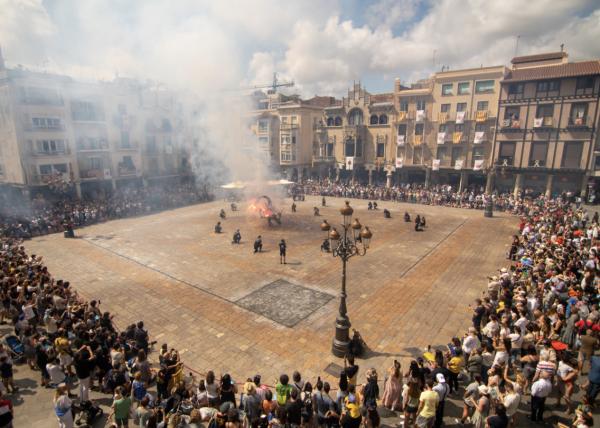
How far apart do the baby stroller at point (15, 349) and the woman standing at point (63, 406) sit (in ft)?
13.9

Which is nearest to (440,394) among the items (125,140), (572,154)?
(572,154)

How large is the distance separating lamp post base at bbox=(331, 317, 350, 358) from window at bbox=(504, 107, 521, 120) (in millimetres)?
36296

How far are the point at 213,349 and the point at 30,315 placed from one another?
19.4 feet

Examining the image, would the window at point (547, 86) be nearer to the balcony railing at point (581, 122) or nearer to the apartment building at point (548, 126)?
the apartment building at point (548, 126)

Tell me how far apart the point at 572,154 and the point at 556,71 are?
8463 mm

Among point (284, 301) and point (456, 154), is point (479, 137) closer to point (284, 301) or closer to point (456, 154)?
point (456, 154)

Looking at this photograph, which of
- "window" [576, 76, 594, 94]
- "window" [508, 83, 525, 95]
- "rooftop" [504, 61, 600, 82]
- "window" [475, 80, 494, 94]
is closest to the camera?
"window" [576, 76, 594, 94]

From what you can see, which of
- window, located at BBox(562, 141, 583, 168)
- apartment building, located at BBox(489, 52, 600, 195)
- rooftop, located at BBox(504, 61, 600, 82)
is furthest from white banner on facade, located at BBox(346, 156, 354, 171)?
window, located at BBox(562, 141, 583, 168)

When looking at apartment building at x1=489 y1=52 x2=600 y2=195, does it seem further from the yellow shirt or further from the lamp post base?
the yellow shirt

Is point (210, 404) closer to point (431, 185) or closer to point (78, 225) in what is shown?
point (78, 225)

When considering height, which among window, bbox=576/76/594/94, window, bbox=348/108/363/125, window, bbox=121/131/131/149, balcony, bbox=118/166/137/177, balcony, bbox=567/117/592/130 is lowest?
balcony, bbox=118/166/137/177

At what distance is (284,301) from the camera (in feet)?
49.3

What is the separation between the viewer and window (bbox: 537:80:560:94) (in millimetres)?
34188

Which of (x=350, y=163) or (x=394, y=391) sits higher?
(x=350, y=163)
